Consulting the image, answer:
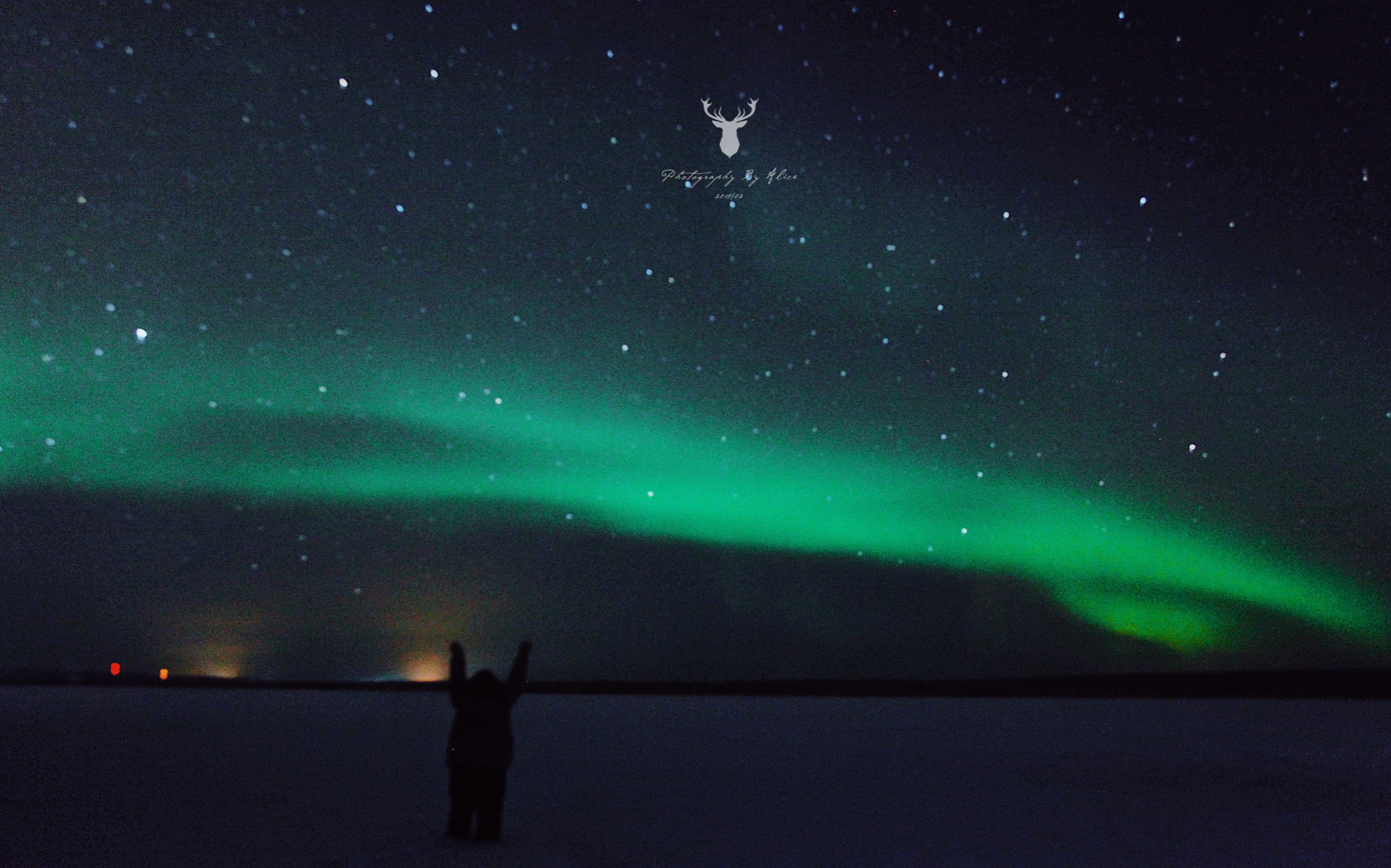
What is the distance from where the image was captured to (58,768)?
13.8m

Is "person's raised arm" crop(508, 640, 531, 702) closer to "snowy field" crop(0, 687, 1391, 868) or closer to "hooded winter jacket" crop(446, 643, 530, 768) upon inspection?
"hooded winter jacket" crop(446, 643, 530, 768)

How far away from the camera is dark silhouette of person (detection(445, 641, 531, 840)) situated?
793cm

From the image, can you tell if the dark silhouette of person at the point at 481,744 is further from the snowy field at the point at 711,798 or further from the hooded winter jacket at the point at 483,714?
the snowy field at the point at 711,798

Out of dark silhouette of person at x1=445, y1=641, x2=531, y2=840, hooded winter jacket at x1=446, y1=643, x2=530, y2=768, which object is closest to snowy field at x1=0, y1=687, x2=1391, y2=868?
dark silhouette of person at x1=445, y1=641, x2=531, y2=840

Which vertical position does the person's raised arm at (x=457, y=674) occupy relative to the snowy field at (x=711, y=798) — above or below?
above

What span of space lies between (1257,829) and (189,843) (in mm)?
8747

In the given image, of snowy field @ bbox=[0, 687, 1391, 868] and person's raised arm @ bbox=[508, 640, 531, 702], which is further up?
person's raised arm @ bbox=[508, 640, 531, 702]

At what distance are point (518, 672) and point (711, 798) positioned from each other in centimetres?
364

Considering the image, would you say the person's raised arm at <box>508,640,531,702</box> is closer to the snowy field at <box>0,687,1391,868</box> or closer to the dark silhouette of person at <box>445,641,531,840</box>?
the dark silhouette of person at <box>445,641,531,840</box>

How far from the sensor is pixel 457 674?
8344 millimetres

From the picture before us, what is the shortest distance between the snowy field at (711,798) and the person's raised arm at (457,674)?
1.07m

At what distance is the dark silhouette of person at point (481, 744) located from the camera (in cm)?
793

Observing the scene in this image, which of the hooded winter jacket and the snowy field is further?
the hooded winter jacket

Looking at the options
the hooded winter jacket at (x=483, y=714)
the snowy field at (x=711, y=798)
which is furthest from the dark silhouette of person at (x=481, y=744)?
the snowy field at (x=711, y=798)
